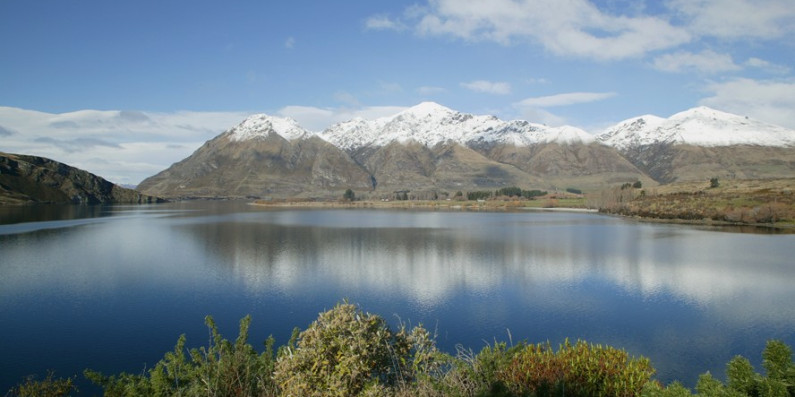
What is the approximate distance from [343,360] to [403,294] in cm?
2461

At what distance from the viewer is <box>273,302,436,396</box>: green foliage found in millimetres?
9172

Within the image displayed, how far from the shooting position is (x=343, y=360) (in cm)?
926

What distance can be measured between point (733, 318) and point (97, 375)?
1246 inches

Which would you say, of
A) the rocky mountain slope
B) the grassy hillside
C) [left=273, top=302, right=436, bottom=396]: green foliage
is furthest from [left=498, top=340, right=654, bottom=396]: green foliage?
the rocky mountain slope

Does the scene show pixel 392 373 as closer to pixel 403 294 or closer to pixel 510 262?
pixel 403 294

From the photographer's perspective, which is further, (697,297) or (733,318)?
(697,297)

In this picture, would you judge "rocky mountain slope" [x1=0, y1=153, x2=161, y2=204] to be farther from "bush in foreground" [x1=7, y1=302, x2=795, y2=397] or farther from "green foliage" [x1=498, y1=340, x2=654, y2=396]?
"green foliage" [x1=498, y1=340, x2=654, y2=396]

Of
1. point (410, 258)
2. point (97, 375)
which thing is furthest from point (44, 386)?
point (410, 258)

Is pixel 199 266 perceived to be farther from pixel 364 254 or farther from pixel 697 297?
pixel 697 297

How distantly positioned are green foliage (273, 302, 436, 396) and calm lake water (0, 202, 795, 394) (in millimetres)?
6484

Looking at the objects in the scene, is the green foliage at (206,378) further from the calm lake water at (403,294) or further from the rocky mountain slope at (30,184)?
the rocky mountain slope at (30,184)

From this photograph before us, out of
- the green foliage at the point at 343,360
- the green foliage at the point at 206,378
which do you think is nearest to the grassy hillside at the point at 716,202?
the green foliage at the point at 343,360

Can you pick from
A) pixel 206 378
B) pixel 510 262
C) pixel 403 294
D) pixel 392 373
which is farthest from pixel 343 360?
pixel 510 262

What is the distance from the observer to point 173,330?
25.5 metres
